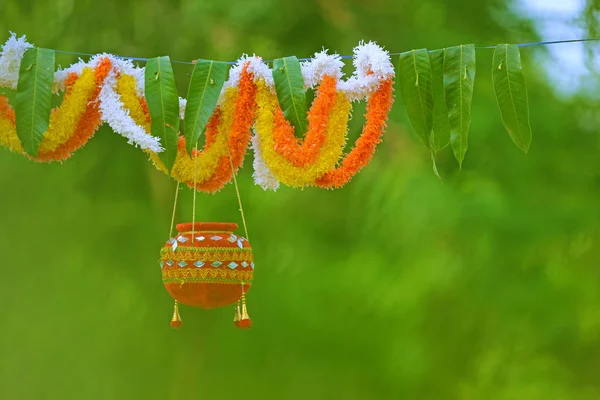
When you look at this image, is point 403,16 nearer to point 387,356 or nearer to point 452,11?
point 452,11

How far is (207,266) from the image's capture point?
9.90ft

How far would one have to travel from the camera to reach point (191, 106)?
9.77ft

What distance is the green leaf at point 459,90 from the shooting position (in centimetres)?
284

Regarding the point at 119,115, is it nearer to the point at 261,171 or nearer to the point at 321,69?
the point at 261,171

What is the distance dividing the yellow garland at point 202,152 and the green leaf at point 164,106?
136 mm

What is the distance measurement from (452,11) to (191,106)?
2.68 m

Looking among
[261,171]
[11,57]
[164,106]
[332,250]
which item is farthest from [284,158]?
[332,250]

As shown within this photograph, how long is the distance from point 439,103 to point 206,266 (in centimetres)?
97

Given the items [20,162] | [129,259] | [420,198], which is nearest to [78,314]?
[129,259]

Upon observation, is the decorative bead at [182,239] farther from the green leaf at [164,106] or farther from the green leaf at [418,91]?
the green leaf at [418,91]

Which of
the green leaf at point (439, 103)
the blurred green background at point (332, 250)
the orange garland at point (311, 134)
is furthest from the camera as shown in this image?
the blurred green background at point (332, 250)

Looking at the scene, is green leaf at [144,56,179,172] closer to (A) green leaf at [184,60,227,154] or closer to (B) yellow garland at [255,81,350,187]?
(A) green leaf at [184,60,227,154]

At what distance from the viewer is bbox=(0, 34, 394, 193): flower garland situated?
304cm

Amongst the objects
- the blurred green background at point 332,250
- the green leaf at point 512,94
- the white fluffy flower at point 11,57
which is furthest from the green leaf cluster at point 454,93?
the blurred green background at point 332,250
